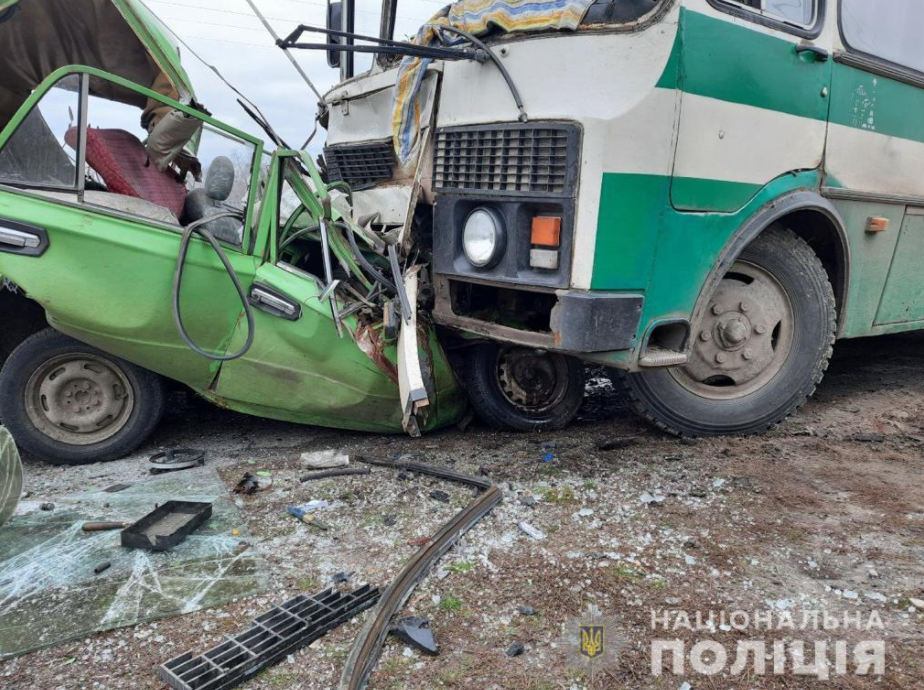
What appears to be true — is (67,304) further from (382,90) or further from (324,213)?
(382,90)

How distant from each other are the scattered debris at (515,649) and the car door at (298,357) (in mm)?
1740

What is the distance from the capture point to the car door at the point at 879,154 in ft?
11.6

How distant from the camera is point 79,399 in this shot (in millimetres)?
3541

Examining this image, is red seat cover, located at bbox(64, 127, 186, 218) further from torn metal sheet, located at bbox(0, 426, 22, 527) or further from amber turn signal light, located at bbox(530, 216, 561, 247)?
amber turn signal light, located at bbox(530, 216, 561, 247)

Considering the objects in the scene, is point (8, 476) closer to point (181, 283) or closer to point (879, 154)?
point (181, 283)

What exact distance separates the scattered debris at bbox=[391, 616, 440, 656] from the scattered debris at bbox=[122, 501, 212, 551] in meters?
1.05

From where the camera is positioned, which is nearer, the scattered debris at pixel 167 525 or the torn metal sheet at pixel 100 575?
the torn metal sheet at pixel 100 575

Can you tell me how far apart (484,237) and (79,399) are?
229 cm

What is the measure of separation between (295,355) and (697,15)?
2.41 m

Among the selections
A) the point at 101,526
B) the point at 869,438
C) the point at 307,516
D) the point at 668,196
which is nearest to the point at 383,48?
the point at 668,196

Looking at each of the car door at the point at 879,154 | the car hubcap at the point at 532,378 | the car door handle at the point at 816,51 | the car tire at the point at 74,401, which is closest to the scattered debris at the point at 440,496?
the car hubcap at the point at 532,378

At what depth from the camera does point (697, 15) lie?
285cm

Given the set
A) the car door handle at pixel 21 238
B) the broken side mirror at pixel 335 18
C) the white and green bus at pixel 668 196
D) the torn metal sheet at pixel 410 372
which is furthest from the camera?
the broken side mirror at pixel 335 18

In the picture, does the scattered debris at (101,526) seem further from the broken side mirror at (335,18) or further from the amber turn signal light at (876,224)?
the amber turn signal light at (876,224)
